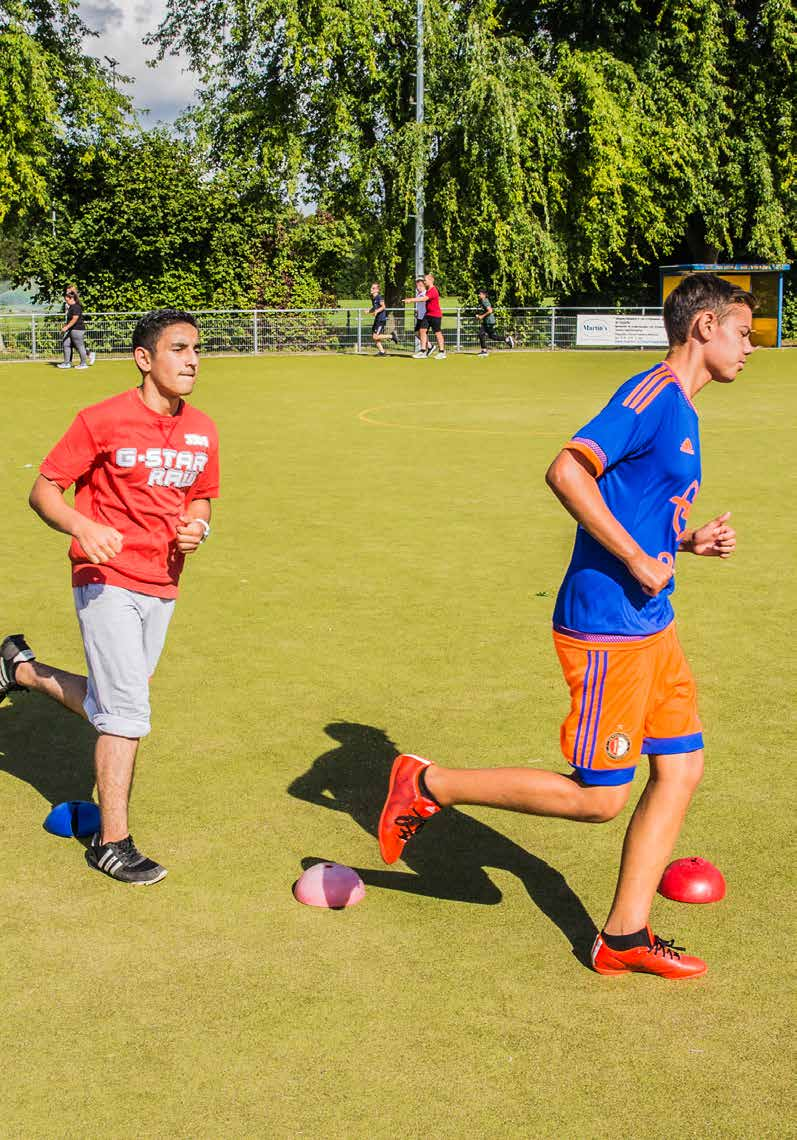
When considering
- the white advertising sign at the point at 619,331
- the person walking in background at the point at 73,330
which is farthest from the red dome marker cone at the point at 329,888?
the white advertising sign at the point at 619,331

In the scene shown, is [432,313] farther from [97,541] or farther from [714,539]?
[714,539]

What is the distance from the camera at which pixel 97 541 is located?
4.64 m

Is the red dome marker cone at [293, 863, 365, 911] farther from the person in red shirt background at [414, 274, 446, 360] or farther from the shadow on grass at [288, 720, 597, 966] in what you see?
the person in red shirt background at [414, 274, 446, 360]

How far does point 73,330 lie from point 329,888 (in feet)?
92.7

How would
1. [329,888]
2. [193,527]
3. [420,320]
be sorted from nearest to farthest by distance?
[329,888] < [193,527] < [420,320]

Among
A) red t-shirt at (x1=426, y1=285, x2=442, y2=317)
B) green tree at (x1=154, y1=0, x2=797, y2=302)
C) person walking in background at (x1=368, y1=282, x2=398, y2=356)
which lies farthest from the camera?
green tree at (x1=154, y1=0, x2=797, y2=302)

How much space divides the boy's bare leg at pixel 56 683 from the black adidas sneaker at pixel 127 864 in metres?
0.66

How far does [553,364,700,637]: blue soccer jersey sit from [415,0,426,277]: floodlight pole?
3506 centimetres

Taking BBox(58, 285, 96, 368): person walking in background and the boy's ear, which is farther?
BBox(58, 285, 96, 368): person walking in background

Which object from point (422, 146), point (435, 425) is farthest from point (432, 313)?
point (435, 425)

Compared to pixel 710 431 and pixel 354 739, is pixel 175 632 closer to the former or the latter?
pixel 354 739

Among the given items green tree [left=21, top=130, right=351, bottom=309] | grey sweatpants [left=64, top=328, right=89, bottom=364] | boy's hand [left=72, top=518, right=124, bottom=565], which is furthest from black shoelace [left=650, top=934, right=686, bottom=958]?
green tree [left=21, top=130, right=351, bottom=309]

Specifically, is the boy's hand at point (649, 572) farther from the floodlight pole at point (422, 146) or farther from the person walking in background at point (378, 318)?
the floodlight pole at point (422, 146)

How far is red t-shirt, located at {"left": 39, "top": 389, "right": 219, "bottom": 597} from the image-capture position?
16.1 ft
